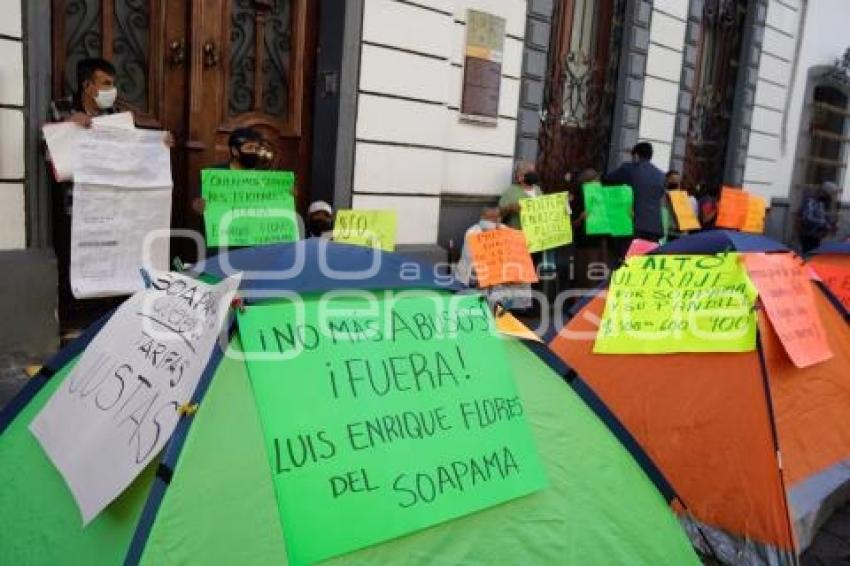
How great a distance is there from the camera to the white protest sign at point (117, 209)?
4.35 metres

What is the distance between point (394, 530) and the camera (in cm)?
188

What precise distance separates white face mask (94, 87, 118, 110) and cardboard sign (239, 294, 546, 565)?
3189 mm

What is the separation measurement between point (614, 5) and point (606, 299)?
6655mm

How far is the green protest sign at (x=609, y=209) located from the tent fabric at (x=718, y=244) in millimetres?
4067

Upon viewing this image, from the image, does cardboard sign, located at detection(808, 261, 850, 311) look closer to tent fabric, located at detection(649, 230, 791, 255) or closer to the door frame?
tent fabric, located at detection(649, 230, 791, 255)

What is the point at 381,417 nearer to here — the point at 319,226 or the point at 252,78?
the point at 319,226

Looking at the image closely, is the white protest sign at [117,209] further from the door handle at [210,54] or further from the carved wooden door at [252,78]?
the door handle at [210,54]

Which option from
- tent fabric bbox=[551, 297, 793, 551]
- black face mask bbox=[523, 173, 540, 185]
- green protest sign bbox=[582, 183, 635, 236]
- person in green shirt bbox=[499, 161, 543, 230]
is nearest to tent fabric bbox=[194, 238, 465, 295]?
tent fabric bbox=[551, 297, 793, 551]

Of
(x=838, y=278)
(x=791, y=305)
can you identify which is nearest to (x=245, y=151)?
(x=791, y=305)

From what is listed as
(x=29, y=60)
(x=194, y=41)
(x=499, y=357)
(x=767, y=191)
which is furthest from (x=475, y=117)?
(x=767, y=191)

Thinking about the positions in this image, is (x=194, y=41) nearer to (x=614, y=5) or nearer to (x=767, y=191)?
(x=614, y=5)

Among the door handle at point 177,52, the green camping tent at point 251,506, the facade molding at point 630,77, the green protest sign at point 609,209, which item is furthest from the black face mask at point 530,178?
the green camping tent at point 251,506

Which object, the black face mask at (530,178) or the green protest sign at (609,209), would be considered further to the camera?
the green protest sign at (609,209)

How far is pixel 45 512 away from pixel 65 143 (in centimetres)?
294
